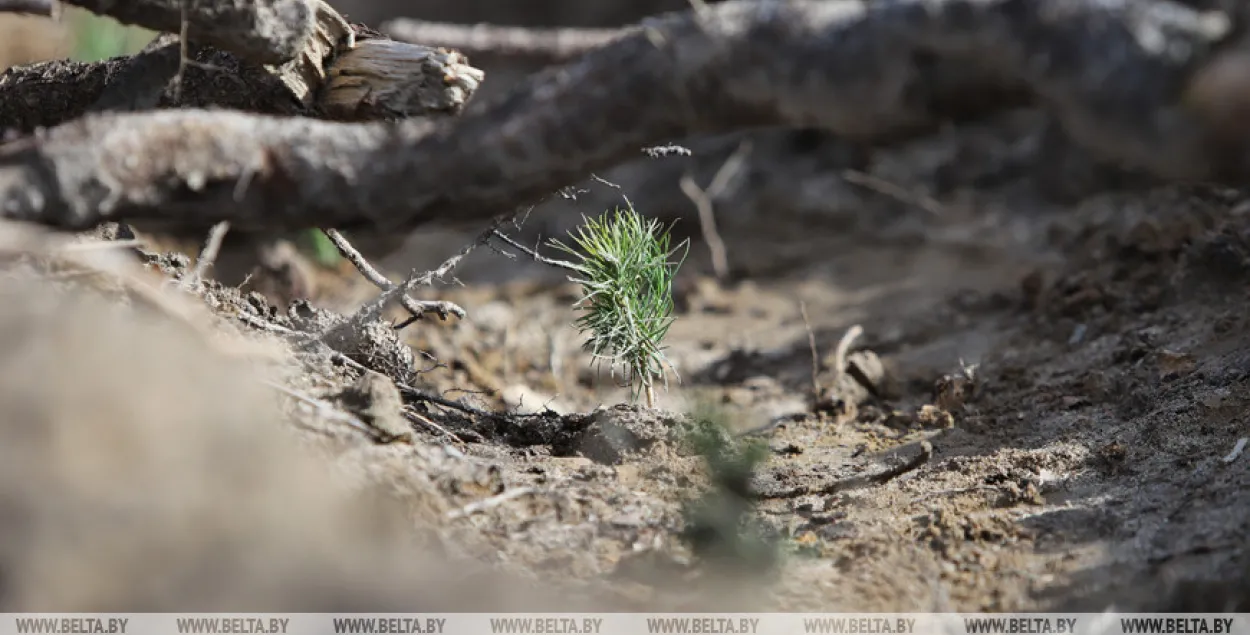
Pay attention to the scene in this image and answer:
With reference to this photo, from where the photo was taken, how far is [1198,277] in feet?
11.7

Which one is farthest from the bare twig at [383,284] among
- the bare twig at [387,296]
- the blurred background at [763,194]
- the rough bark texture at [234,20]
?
the blurred background at [763,194]

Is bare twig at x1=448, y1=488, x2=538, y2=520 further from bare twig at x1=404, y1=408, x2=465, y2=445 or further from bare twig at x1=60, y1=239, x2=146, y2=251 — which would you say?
bare twig at x1=60, y1=239, x2=146, y2=251

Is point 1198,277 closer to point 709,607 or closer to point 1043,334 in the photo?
point 1043,334

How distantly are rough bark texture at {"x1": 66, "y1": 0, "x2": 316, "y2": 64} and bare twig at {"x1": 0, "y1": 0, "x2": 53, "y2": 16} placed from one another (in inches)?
29.0

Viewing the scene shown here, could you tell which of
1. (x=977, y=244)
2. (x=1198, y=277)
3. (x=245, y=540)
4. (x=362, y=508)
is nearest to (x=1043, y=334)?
(x=1198, y=277)

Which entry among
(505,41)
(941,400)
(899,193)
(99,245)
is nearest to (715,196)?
(899,193)

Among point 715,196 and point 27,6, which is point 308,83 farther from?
point 715,196

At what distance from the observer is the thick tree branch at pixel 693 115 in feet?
→ 5.57

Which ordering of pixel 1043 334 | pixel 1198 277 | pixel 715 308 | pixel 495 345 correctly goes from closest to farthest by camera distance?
1. pixel 1198 277
2. pixel 1043 334
3. pixel 495 345
4. pixel 715 308

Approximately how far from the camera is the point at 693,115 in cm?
194

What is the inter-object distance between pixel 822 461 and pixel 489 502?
1137 mm

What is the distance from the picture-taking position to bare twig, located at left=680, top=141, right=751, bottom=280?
17.5ft

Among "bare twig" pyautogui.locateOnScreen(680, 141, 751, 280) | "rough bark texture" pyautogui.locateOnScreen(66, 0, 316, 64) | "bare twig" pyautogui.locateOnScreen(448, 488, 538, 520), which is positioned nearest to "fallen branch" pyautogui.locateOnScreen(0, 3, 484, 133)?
"rough bark texture" pyautogui.locateOnScreen(66, 0, 316, 64)

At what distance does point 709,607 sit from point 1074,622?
597 mm
